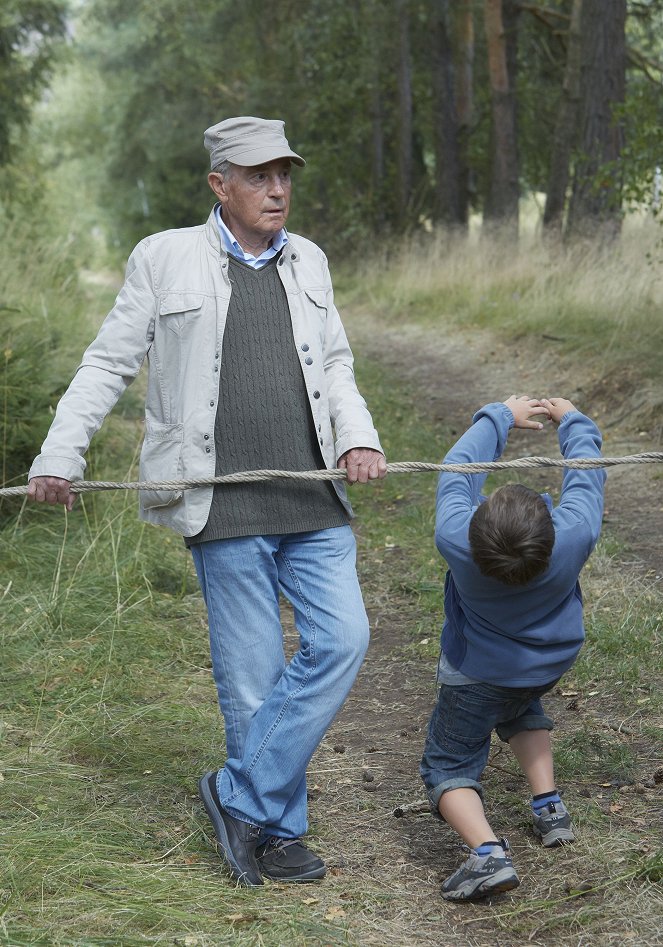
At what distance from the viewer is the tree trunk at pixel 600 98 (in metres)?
13.2

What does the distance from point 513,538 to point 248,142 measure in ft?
4.36

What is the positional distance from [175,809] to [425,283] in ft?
44.0

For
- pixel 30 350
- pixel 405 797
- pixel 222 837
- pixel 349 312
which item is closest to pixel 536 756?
pixel 405 797

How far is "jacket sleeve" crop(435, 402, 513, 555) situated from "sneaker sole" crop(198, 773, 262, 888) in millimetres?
993

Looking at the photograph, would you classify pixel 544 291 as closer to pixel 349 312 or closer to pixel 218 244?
pixel 349 312

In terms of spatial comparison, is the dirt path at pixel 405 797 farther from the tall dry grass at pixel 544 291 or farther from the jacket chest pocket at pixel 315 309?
the tall dry grass at pixel 544 291

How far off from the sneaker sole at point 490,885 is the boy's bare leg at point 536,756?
41 cm

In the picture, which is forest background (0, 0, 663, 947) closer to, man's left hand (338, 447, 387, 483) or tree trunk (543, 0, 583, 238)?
tree trunk (543, 0, 583, 238)

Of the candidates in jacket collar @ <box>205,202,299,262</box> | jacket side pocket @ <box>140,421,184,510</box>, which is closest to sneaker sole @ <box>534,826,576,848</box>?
jacket side pocket @ <box>140,421,184,510</box>

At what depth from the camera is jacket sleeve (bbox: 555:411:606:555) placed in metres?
3.45

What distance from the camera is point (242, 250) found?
11.8ft

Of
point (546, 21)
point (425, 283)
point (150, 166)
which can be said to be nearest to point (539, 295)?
point (425, 283)

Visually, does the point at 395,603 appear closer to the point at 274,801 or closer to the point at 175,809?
the point at 175,809

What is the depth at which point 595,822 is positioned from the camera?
12.3 ft
